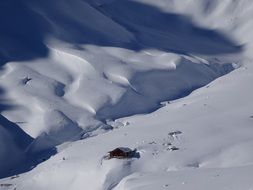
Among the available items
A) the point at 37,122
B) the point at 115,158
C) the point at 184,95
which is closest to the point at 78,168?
the point at 115,158

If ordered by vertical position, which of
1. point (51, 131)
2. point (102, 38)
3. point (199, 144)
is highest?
point (102, 38)

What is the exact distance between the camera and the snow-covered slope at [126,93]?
2284 cm

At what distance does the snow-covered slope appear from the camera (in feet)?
74.9

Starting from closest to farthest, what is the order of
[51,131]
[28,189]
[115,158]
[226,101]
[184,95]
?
[115,158], [28,189], [226,101], [51,131], [184,95]

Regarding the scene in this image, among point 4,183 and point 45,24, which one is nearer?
point 4,183

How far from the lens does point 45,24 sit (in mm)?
43125

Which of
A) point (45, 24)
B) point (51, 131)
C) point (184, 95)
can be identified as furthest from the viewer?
point (45, 24)

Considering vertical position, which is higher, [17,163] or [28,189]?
[17,163]

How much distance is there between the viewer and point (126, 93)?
35.2 m

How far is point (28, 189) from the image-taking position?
24.8 metres

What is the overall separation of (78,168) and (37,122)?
26.3 feet

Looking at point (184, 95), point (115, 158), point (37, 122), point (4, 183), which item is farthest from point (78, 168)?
point (184, 95)

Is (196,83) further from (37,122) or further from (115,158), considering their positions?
(115,158)

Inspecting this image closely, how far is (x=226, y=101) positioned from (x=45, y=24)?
1830cm
